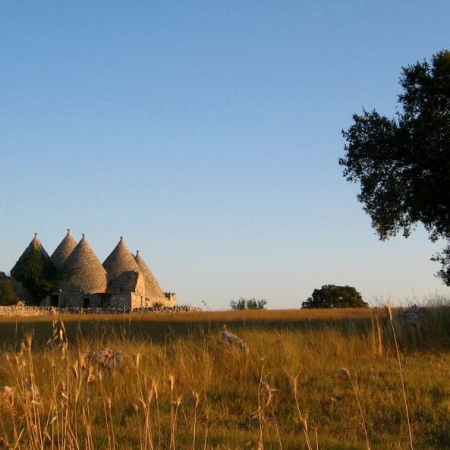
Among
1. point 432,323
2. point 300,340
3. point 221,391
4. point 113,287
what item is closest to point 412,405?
point 221,391

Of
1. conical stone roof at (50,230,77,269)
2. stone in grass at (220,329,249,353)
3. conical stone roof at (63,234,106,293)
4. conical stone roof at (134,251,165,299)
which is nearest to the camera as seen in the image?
stone in grass at (220,329,249,353)

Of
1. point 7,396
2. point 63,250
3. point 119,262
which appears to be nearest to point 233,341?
point 7,396

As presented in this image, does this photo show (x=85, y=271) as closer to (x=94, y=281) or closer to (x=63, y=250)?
(x=94, y=281)

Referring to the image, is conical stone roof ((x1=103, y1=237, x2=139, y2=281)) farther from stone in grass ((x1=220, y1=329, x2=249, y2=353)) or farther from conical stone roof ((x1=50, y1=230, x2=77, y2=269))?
stone in grass ((x1=220, y1=329, x2=249, y2=353))

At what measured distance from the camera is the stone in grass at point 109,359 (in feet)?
32.6

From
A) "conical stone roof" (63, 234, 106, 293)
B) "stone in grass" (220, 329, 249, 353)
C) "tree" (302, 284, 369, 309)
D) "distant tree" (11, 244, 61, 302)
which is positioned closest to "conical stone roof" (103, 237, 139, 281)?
"conical stone roof" (63, 234, 106, 293)

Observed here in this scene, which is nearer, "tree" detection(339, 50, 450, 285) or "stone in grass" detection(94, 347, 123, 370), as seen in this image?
"stone in grass" detection(94, 347, 123, 370)

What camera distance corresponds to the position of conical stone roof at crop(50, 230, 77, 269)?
1972 inches

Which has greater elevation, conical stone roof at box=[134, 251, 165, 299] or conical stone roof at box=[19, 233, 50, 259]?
conical stone roof at box=[19, 233, 50, 259]

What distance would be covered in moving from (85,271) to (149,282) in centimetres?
687

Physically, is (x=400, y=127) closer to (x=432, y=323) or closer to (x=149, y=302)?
(x=432, y=323)

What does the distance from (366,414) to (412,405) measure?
70cm

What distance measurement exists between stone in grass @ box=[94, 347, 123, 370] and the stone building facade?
120 feet

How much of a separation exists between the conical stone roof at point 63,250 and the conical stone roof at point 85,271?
85 cm
